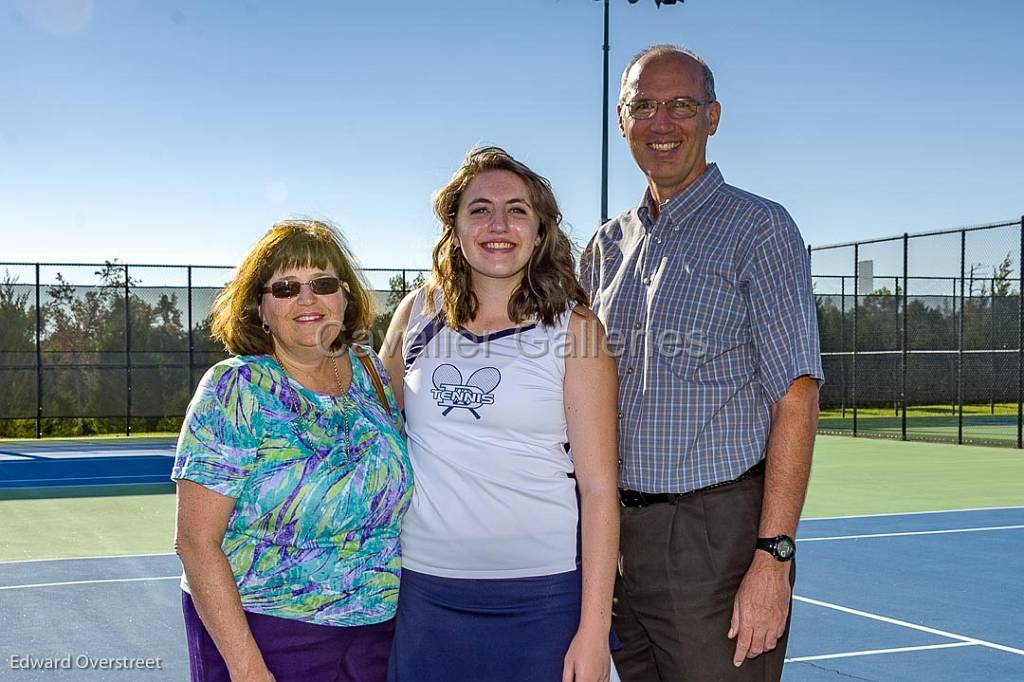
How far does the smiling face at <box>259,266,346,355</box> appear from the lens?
2.65 m

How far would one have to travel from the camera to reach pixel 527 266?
2.76m

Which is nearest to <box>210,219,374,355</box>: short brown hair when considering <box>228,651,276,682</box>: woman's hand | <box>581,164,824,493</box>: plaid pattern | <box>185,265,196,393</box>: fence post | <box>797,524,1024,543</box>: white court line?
<box>228,651,276,682</box>: woman's hand

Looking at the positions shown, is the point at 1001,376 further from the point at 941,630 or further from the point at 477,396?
the point at 477,396

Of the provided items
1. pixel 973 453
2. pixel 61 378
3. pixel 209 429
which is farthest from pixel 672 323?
pixel 61 378

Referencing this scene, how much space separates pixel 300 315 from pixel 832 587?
5.08 metres

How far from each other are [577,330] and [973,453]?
48.6 ft

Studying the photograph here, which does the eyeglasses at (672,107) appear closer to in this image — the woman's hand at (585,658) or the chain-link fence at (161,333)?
the woman's hand at (585,658)

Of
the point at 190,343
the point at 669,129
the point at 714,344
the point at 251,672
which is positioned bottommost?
the point at 251,672

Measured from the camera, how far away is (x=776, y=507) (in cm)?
282

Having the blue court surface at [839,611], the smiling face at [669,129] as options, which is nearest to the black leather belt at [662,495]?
the smiling face at [669,129]

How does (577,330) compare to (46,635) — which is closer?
(577,330)

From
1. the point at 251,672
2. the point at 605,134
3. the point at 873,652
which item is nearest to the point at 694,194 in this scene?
the point at 251,672

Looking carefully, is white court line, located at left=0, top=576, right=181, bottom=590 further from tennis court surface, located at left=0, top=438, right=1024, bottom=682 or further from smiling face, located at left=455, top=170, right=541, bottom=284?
smiling face, located at left=455, top=170, right=541, bottom=284

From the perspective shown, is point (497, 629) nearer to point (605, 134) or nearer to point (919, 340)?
point (605, 134)
